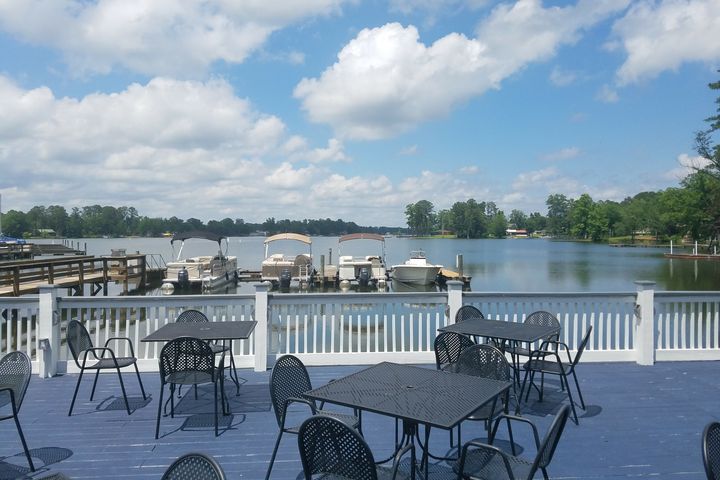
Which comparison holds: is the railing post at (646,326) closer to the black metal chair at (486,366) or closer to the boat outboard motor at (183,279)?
the black metal chair at (486,366)

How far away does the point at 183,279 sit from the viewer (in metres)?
22.1

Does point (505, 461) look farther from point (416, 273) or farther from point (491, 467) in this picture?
point (416, 273)

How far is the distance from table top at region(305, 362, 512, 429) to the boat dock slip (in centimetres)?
916

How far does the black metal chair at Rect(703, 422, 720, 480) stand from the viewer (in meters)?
1.78

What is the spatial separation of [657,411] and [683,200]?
65.0 metres

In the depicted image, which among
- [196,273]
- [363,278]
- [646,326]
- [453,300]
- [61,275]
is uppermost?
[453,300]

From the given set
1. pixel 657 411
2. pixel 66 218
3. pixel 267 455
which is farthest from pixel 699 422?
pixel 66 218

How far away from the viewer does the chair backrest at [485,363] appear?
10.5ft

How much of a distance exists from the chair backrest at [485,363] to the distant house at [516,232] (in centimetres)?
12125

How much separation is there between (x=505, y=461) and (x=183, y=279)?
21.8m

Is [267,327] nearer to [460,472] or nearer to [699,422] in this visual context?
[460,472]

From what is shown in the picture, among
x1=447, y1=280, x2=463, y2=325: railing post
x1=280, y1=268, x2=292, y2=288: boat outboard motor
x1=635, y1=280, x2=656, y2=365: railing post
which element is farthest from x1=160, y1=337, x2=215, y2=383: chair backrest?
x1=280, y1=268, x2=292, y2=288: boat outboard motor

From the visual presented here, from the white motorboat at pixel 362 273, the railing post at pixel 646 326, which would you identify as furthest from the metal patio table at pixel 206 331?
the white motorboat at pixel 362 273

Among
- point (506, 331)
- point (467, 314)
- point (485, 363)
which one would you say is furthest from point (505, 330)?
point (485, 363)
